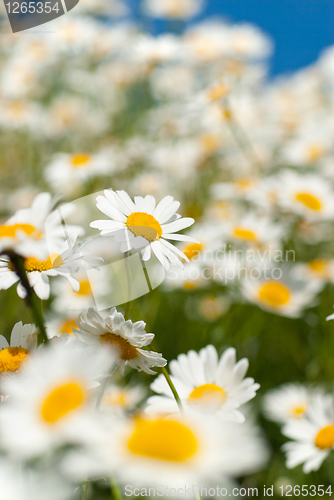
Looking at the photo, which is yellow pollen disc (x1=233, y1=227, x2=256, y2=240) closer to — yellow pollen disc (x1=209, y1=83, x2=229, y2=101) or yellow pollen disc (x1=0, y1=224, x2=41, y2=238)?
yellow pollen disc (x1=209, y1=83, x2=229, y2=101)

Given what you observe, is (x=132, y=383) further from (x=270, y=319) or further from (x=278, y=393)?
(x=270, y=319)

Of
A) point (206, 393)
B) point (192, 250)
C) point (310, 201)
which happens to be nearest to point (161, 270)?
point (192, 250)

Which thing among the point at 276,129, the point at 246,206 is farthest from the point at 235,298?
the point at 276,129

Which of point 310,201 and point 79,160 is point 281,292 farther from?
point 79,160

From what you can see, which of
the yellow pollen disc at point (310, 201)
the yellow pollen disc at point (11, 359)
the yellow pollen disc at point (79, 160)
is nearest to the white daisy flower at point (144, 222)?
the yellow pollen disc at point (11, 359)

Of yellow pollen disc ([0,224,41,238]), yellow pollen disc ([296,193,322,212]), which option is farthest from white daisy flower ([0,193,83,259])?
yellow pollen disc ([296,193,322,212])

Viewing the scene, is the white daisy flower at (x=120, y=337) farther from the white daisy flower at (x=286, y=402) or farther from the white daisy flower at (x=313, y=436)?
the white daisy flower at (x=286, y=402)
